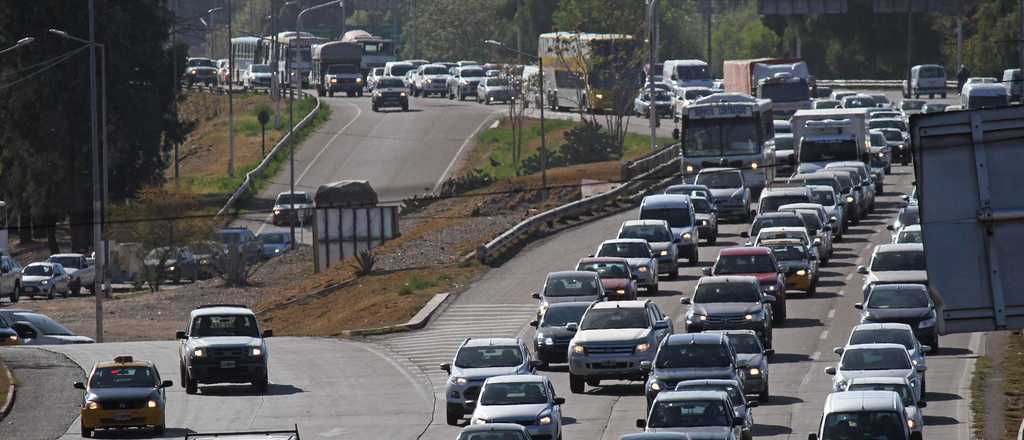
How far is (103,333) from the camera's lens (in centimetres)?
5850

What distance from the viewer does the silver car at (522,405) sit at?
28953 mm

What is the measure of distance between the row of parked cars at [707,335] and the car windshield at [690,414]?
0.02m

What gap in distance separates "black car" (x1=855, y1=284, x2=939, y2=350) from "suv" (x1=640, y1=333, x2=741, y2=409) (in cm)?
684

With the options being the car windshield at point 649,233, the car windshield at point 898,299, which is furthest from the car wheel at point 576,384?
the car windshield at point 649,233

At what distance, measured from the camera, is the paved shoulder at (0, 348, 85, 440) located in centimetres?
3547

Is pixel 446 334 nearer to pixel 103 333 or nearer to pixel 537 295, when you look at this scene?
pixel 537 295

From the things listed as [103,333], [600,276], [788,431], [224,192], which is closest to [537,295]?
[600,276]

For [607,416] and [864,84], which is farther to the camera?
[864,84]

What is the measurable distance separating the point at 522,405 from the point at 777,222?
73.2 feet

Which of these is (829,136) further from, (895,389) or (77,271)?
(895,389)

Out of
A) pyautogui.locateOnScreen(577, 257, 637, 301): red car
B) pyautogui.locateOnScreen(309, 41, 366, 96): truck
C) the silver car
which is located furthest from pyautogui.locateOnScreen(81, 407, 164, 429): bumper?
pyautogui.locateOnScreen(309, 41, 366, 96): truck

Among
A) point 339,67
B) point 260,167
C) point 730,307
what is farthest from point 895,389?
point 339,67

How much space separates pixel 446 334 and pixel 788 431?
55.0 feet

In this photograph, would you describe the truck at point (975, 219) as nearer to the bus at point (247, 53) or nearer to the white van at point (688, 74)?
the white van at point (688, 74)
